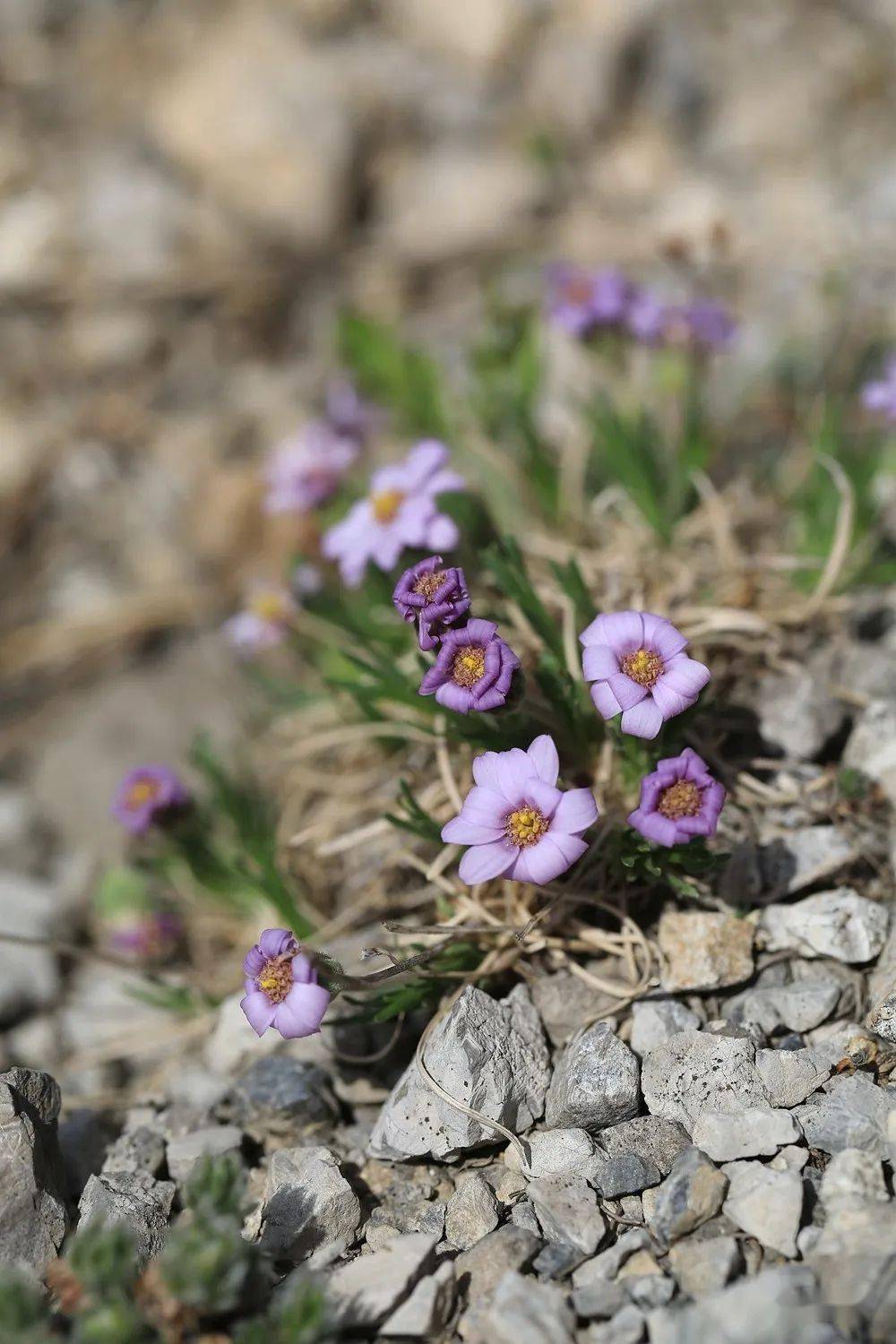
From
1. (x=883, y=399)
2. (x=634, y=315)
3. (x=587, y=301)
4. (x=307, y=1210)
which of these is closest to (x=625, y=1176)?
(x=307, y=1210)

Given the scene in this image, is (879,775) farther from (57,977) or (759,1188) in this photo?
(57,977)

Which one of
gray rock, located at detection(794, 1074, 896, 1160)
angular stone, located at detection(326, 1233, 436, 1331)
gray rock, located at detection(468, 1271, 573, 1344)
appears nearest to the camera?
gray rock, located at detection(468, 1271, 573, 1344)

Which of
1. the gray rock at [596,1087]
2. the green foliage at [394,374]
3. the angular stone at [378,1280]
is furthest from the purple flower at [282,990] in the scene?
the green foliage at [394,374]

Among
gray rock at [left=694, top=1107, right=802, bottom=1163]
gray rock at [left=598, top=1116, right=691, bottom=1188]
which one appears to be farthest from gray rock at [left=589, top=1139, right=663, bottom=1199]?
gray rock at [left=694, top=1107, right=802, bottom=1163]

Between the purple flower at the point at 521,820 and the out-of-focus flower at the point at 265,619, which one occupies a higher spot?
the purple flower at the point at 521,820

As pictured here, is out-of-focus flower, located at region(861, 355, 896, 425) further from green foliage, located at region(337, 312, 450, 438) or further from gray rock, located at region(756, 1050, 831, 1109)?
gray rock, located at region(756, 1050, 831, 1109)

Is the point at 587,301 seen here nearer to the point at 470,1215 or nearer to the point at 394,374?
the point at 394,374

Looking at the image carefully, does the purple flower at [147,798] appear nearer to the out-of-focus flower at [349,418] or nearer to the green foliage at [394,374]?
the out-of-focus flower at [349,418]
